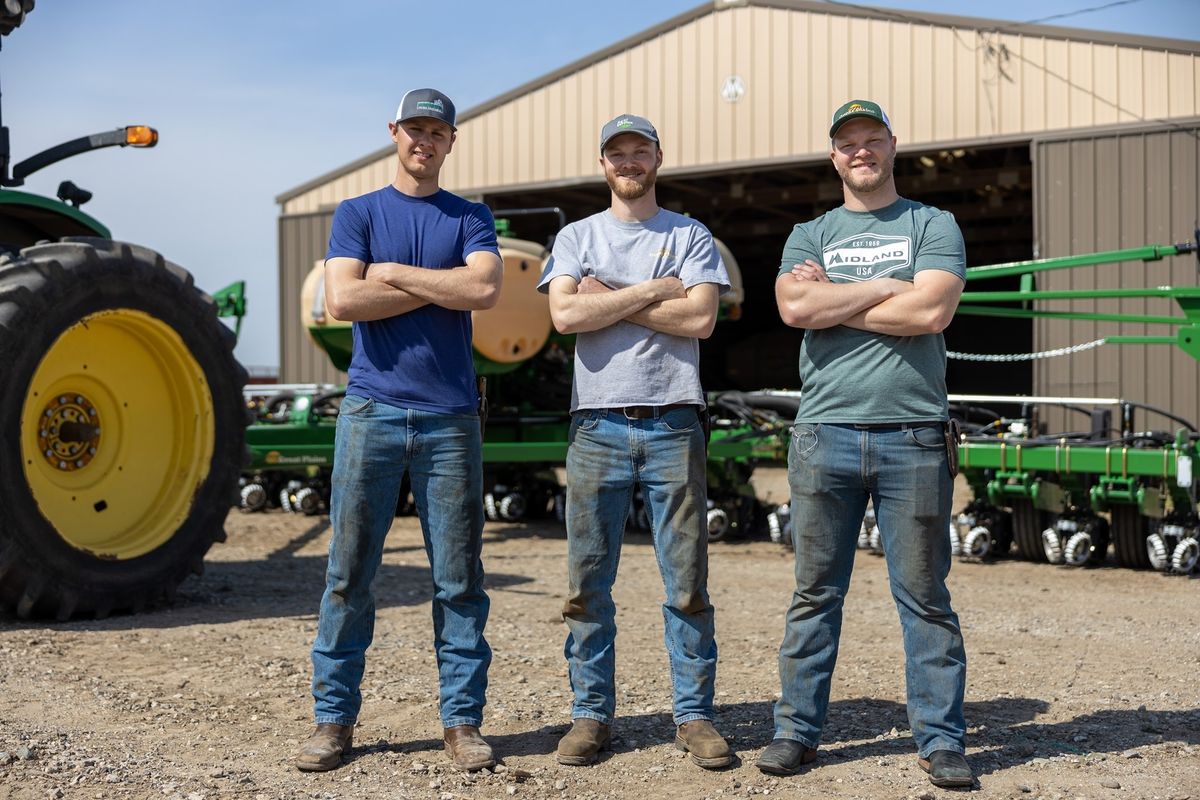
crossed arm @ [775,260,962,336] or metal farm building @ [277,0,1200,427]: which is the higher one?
metal farm building @ [277,0,1200,427]

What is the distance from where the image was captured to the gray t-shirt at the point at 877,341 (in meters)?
3.70

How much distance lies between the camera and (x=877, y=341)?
3738 millimetres

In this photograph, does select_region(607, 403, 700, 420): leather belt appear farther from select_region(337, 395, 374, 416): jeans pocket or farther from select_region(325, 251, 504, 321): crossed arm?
select_region(337, 395, 374, 416): jeans pocket

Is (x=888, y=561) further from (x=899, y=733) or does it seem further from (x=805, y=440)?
(x=899, y=733)

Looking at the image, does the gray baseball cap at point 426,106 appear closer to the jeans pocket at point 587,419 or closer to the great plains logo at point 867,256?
the jeans pocket at point 587,419

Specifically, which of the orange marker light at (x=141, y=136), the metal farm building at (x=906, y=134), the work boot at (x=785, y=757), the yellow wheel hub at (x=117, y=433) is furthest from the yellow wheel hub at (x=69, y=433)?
the metal farm building at (x=906, y=134)

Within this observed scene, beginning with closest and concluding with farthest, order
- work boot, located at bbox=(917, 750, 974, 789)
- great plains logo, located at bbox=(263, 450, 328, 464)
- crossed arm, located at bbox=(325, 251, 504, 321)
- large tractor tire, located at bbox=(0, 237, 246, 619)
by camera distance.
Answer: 1. work boot, located at bbox=(917, 750, 974, 789)
2. crossed arm, located at bbox=(325, 251, 504, 321)
3. large tractor tire, located at bbox=(0, 237, 246, 619)
4. great plains logo, located at bbox=(263, 450, 328, 464)

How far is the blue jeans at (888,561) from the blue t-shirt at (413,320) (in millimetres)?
1097

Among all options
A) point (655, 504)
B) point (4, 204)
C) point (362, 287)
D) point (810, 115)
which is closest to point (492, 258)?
point (362, 287)

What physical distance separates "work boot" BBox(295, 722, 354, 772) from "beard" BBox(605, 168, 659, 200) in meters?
1.87

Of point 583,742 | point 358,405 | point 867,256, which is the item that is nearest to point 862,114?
point 867,256

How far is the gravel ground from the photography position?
139 inches

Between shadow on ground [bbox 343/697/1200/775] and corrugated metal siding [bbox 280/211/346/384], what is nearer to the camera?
shadow on ground [bbox 343/697/1200/775]

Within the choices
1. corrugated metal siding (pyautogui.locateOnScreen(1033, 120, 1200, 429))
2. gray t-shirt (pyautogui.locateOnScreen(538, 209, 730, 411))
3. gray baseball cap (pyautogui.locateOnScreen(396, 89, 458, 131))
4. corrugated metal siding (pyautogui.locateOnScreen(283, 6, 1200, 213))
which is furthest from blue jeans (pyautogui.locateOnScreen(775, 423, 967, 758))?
corrugated metal siding (pyautogui.locateOnScreen(283, 6, 1200, 213))
